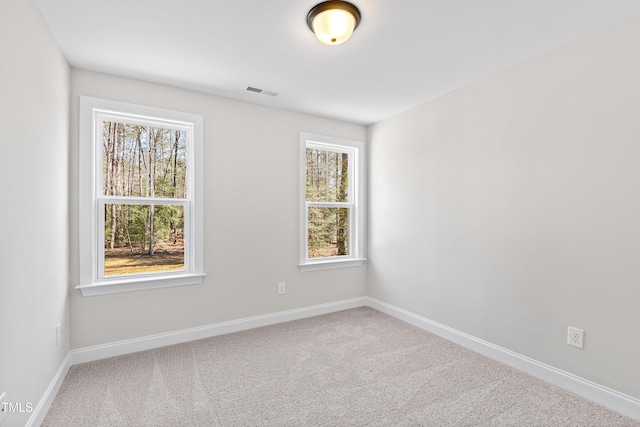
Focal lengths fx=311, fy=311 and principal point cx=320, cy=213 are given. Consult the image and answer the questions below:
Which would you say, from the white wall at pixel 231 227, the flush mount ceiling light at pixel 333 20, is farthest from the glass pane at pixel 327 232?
the flush mount ceiling light at pixel 333 20

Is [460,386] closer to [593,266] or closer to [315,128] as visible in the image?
[593,266]

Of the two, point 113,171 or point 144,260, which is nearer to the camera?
point 113,171

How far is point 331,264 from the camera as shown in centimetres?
383

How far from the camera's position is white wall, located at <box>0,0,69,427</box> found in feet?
4.70

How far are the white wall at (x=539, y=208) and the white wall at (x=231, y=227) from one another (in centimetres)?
129

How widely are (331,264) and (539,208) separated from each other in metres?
2.22

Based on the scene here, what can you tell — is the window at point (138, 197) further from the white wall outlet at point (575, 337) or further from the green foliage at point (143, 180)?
the white wall outlet at point (575, 337)

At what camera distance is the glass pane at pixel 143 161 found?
9.04 ft

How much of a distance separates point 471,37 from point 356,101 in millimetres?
1330

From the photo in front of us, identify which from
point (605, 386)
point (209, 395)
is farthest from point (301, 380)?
point (605, 386)

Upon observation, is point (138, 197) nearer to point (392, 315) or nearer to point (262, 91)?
point (262, 91)

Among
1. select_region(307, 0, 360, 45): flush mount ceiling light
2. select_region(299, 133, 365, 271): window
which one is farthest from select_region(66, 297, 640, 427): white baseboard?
select_region(307, 0, 360, 45): flush mount ceiling light

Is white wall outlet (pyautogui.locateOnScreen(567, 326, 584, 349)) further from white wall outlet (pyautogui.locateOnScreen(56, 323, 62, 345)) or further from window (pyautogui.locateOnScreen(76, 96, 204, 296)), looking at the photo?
white wall outlet (pyautogui.locateOnScreen(56, 323, 62, 345))

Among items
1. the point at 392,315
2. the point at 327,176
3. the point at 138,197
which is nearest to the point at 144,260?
the point at 138,197
